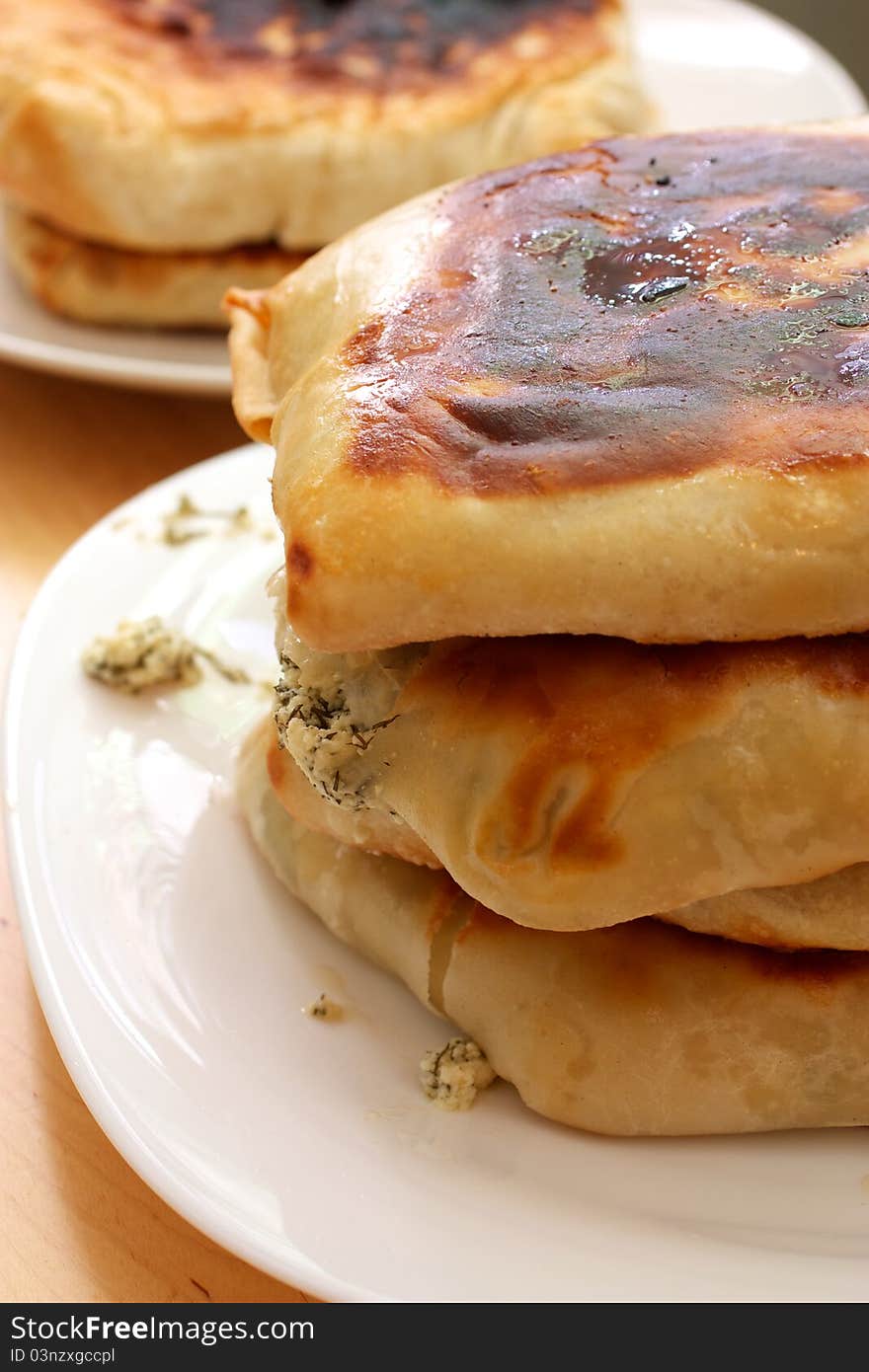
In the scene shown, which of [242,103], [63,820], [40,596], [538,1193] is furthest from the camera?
[242,103]

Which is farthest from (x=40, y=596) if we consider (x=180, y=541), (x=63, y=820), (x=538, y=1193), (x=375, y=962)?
(x=538, y=1193)

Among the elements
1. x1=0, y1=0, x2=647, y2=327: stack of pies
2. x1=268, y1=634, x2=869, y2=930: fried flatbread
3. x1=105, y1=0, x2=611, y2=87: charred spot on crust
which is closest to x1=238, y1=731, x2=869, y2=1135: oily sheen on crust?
x1=268, y1=634, x2=869, y2=930: fried flatbread

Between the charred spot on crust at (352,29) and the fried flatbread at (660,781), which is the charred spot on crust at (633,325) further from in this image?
the charred spot on crust at (352,29)

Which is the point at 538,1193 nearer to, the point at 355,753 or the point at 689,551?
the point at 355,753

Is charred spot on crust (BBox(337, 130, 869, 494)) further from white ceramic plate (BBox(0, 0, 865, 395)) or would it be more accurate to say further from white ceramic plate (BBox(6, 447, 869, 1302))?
white ceramic plate (BBox(0, 0, 865, 395))

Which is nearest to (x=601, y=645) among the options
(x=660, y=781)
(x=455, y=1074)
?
(x=660, y=781)

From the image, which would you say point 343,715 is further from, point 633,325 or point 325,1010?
point 633,325

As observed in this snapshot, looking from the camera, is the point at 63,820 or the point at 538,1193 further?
the point at 63,820
